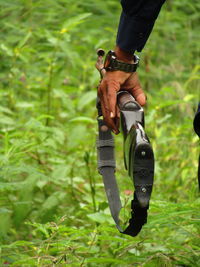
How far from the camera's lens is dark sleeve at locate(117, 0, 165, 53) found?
247 centimetres

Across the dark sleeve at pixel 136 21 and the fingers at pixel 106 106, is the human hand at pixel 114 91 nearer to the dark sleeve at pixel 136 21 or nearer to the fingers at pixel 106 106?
the fingers at pixel 106 106

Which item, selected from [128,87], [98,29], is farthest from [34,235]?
[98,29]

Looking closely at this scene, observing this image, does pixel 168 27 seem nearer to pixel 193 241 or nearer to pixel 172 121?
pixel 172 121

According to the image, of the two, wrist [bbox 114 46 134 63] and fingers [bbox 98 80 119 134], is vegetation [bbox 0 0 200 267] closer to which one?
fingers [bbox 98 80 119 134]

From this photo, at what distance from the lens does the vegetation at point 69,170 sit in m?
2.72

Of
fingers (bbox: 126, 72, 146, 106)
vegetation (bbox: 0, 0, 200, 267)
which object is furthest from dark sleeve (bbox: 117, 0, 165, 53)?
vegetation (bbox: 0, 0, 200, 267)

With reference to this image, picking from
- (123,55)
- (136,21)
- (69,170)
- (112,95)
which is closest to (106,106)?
(112,95)

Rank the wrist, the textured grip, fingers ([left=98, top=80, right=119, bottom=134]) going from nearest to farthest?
the textured grip → fingers ([left=98, top=80, right=119, bottom=134]) → the wrist

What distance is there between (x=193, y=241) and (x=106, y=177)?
593mm

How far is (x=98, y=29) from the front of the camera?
675 cm

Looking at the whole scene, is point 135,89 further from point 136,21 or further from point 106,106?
point 136,21

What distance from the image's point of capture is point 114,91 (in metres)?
2.46

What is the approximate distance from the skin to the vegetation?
42 cm

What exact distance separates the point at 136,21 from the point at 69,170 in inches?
61.4
